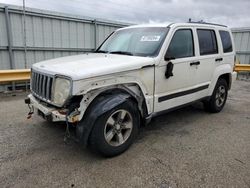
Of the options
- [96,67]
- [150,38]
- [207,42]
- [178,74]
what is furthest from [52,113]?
[207,42]

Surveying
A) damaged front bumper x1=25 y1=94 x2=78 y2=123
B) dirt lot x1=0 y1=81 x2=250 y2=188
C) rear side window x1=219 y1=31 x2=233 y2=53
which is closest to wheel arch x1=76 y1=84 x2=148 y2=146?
damaged front bumper x1=25 y1=94 x2=78 y2=123

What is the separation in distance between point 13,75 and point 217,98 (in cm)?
573

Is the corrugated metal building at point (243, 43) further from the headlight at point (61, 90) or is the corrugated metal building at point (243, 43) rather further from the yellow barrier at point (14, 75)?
the headlight at point (61, 90)

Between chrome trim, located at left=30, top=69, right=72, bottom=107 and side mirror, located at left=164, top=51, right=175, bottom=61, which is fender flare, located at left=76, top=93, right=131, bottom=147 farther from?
side mirror, located at left=164, top=51, right=175, bottom=61

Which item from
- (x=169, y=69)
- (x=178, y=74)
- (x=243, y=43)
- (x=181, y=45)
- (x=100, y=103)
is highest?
(x=243, y=43)

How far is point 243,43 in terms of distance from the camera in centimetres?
1202

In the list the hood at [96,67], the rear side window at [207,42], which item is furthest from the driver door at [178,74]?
the hood at [96,67]

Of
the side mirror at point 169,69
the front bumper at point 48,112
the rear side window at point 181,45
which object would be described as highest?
the rear side window at point 181,45

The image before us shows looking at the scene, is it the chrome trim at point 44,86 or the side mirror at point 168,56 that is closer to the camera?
the chrome trim at point 44,86

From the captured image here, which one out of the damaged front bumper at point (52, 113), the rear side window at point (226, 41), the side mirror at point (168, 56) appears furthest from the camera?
the rear side window at point (226, 41)

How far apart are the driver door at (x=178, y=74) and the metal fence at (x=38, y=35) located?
5441mm

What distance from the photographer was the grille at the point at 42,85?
118 inches

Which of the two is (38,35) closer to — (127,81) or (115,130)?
(127,81)

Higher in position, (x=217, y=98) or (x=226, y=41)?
(x=226, y=41)
